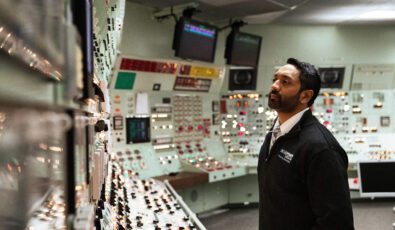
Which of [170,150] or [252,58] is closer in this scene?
[170,150]

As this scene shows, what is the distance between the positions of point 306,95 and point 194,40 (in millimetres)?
3458

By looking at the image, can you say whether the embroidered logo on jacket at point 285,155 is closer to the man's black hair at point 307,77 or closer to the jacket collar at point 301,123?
the jacket collar at point 301,123

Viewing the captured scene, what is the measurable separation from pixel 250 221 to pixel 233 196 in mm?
802

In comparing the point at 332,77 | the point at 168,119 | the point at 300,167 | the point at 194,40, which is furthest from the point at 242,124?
the point at 300,167

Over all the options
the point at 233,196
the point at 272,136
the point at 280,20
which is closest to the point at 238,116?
the point at 233,196

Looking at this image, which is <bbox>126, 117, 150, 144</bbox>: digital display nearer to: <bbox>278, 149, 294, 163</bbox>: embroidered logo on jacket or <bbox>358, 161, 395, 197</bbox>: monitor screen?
<bbox>358, 161, 395, 197</bbox>: monitor screen

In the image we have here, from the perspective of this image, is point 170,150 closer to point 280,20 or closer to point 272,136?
point 280,20

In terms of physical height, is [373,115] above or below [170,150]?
above

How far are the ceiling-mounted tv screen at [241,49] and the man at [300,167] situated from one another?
3888 millimetres

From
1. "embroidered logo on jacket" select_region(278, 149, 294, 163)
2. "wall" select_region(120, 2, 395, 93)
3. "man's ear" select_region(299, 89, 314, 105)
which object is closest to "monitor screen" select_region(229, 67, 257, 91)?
"wall" select_region(120, 2, 395, 93)

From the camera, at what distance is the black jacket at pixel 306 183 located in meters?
1.74

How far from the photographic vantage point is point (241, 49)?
608cm

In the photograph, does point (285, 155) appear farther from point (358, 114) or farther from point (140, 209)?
point (358, 114)

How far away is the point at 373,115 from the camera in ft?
23.2
